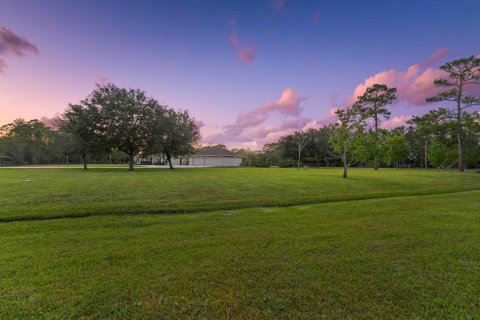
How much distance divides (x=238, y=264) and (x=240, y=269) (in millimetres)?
175

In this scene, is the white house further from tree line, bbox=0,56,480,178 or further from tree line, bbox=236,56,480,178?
tree line, bbox=0,56,480,178

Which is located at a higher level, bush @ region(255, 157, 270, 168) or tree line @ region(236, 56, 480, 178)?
tree line @ region(236, 56, 480, 178)

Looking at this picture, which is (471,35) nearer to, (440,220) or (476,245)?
(440,220)

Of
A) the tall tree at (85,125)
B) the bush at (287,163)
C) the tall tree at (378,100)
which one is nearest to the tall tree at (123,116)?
the tall tree at (85,125)

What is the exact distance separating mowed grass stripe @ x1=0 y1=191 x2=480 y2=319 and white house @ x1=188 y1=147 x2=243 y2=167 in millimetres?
44605

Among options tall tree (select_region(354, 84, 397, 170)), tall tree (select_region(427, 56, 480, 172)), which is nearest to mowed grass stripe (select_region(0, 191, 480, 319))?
tall tree (select_region(427, 56, 480, 172))

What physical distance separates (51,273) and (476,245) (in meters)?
7.21

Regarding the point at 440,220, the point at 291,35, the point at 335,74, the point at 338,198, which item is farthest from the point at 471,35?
the point at 440,220

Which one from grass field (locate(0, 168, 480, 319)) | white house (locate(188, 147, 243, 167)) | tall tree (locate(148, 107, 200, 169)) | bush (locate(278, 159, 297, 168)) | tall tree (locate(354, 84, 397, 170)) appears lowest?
grass field (locate(0, 168, 480, 319))

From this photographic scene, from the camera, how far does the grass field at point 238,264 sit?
94.3 inches

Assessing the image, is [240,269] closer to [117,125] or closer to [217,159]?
[117,125]

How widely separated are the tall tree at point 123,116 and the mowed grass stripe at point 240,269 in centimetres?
2245

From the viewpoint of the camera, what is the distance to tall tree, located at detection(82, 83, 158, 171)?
84.9ft

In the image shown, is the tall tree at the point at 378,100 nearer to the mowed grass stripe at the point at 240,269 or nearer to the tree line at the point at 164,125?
the tree line at the point at 164,125
